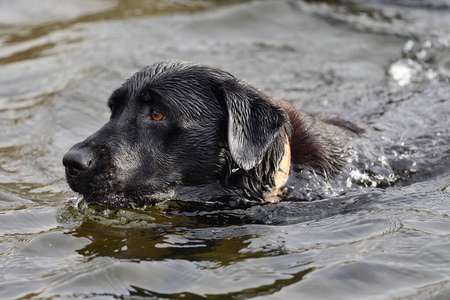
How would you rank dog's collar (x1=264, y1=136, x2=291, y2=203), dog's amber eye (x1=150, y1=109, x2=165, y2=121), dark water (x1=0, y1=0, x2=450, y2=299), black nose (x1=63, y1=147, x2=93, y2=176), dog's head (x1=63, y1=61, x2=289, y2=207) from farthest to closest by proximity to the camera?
dog's collar (x1=264, y1=136, x2=291, y2=203)
dog's amber eye (x1=150, y1=109, x2=165, y2=121)
dog's head (x1=63, y1=61, x2=289, y2=207)
black nose (x1=63, y1=147, x2=93, y2=176)
dark water (x1=0, y1=0, x2=450, y2=299)

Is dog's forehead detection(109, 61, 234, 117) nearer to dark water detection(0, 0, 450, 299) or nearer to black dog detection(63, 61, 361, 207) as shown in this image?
black dog detection(63, 61, 361, 207)

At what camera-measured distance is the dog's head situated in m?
4.41

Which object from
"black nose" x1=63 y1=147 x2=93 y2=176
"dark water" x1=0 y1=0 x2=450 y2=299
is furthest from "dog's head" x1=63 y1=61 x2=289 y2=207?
"dark water" x1=0 y1=0 x2=450 y2=299

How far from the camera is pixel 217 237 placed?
4.46 meters

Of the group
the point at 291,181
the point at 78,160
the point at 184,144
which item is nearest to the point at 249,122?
the point at 184,144

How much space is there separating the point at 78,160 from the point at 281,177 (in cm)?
148

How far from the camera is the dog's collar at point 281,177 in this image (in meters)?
4.69

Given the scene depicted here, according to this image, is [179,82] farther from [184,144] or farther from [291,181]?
[291,181]

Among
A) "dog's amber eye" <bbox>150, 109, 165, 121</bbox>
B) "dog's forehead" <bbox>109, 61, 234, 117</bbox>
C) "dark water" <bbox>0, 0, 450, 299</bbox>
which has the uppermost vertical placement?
"dog's forehead" <bbox>109, 61, 234, 117</bbox>

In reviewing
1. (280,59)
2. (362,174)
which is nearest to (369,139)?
(362,174)

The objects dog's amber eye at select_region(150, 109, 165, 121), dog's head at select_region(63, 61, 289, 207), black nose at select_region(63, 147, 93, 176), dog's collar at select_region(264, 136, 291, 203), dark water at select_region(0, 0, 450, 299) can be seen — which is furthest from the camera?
dog's collar at select_region(264, 136, 291, 203)

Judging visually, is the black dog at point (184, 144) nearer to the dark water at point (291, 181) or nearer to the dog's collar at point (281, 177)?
the dog's collar at point (281, 177)

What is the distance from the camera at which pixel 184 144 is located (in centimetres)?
457

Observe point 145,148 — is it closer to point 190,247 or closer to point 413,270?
point 190,247
